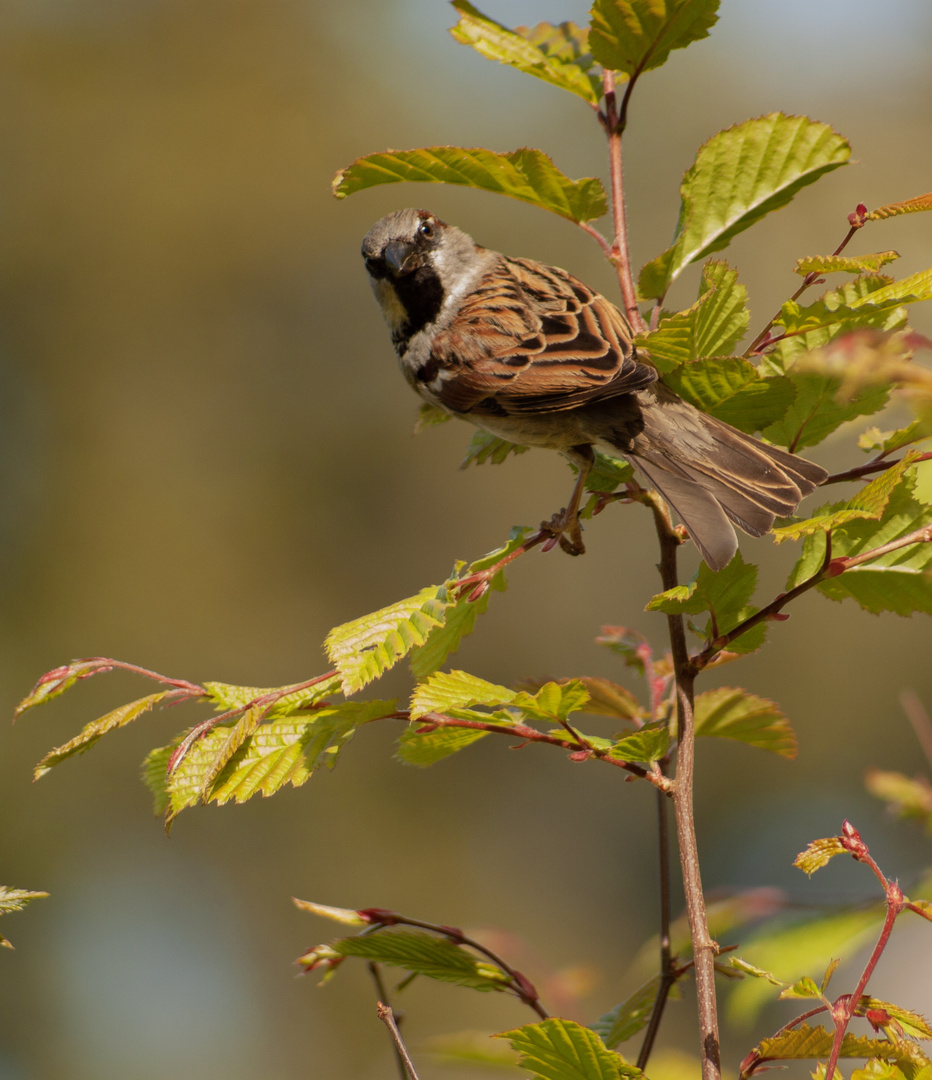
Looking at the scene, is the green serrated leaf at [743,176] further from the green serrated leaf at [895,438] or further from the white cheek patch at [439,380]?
the white cheek patch at [439,380]

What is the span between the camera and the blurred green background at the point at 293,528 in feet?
21.3

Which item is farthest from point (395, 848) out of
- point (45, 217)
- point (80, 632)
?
point (45, 217)

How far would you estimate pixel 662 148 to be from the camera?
7.77 m

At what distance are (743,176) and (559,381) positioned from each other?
0.50 meters

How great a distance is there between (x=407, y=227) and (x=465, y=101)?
7.60 m

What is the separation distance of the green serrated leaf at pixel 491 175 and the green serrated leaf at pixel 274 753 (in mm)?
573

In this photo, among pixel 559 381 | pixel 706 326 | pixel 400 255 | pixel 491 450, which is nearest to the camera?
pixel 706 326

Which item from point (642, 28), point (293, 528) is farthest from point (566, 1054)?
point (293, 528)

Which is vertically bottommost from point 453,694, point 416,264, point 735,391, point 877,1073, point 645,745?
point 877,1073

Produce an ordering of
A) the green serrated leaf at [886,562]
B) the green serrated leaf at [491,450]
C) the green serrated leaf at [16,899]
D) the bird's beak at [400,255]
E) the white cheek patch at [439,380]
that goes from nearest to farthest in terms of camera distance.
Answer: the green serrated leaf at [16,899]
the green serrated leaf at [886,562]
the green serrated leaf at [491,450]
the white cheek patch at [439,380]
the bird's beak at [400,255]

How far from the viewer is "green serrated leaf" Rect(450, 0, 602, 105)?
1089 mm

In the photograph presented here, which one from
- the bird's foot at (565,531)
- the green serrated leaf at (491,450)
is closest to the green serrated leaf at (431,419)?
the green serrated leaf at (491,450)

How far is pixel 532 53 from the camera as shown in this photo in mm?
1091

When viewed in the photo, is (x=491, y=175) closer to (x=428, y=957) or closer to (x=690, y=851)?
(x=690, y=851)
